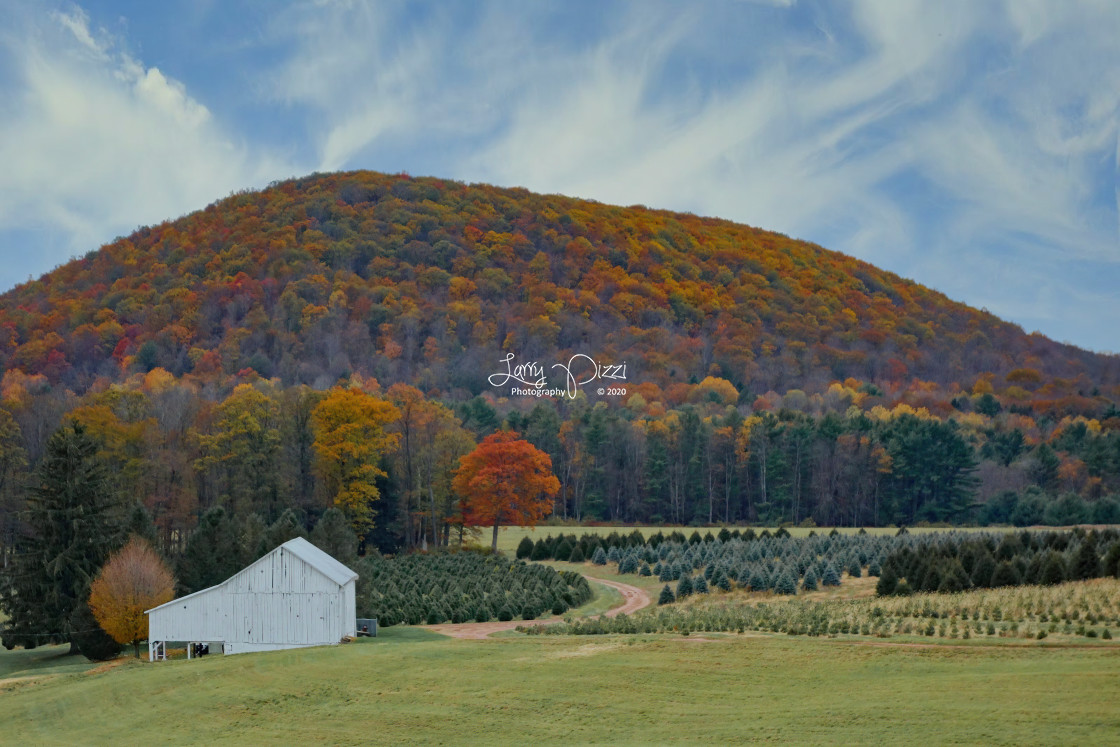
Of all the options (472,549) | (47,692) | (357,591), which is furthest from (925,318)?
(47,692)

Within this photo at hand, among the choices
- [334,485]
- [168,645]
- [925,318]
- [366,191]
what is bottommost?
[168,645]

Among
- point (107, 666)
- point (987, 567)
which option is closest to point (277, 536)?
point (107, 666)

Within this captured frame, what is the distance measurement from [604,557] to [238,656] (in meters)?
29.3

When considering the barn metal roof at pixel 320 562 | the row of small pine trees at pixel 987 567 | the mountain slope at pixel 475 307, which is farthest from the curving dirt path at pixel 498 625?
the mountain slope at pixel 475 307

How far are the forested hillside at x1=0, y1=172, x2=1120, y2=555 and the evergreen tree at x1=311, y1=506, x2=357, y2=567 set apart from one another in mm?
6331

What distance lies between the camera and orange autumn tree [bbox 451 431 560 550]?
202 ft

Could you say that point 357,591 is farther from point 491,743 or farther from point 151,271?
point 151,271

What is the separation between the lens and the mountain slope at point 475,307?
125 meters

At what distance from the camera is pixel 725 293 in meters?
151

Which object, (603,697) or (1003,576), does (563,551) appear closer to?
(1003,576)

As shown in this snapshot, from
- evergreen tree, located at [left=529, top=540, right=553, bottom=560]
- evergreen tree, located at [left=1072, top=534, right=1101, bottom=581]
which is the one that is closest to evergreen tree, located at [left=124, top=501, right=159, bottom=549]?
evergreen tree, located at [left=529, top=540, right=553, bottom=560]

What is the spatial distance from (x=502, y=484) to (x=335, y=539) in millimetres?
22004

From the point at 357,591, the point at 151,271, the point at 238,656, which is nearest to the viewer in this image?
the point at 238,656

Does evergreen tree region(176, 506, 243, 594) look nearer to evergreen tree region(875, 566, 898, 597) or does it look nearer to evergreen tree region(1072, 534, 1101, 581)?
evergreen tree region(875, 566, 898, 597)
